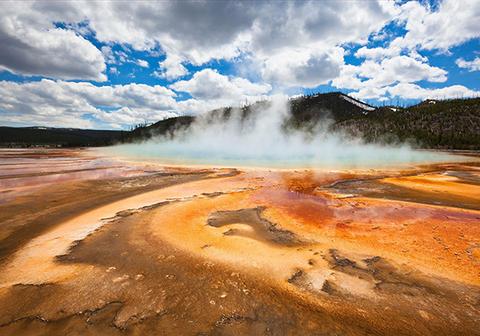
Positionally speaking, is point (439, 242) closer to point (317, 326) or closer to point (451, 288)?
point (451, 288)

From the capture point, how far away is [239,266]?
4.52 m

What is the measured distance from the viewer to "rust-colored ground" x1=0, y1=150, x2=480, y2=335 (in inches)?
125

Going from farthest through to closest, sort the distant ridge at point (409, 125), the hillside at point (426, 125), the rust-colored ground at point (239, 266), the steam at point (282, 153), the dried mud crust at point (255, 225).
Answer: the distant ridge at point (409, 125), the hillside at point (426, 125), the steam at point (282, 153), the dried mud crust at point (255, 225), the rust-colored ground at point (239, 266)

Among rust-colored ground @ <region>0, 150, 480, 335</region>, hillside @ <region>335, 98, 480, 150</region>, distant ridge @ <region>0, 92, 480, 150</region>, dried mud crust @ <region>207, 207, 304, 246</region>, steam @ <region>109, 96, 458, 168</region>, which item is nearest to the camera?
rust-colored ground @ <region>0, 150, 480, 335</region>

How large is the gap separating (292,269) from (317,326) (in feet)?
4.29

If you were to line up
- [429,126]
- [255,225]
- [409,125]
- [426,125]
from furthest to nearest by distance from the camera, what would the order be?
[409,125], [426,125], [429,126], [255,225]

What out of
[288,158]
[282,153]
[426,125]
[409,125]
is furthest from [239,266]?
[409,125]

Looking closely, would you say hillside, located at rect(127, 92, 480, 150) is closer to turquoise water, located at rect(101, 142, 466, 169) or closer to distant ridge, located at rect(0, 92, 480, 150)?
distant ridge, located at rect(0, 92, 480, 150)

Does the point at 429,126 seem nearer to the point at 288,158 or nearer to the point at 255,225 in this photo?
the point at 288,158

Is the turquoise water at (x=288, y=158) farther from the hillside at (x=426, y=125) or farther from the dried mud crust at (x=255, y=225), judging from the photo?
the hillside at (x=426, y=125)

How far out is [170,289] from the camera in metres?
3.85

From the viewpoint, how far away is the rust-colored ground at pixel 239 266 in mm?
3172

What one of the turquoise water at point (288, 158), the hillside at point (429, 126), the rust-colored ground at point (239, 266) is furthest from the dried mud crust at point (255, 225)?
the hillside at point (429, 126)

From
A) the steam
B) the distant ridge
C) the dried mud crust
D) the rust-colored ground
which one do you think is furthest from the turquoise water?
the distant ridge
